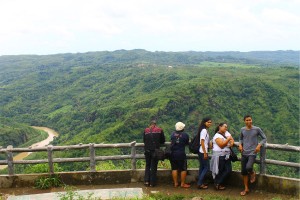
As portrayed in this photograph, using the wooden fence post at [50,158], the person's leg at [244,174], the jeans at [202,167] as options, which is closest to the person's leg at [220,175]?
the jeans at [202,167]

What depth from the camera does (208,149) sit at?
278 inches

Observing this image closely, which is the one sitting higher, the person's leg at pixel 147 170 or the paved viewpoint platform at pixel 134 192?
the person's leg at pixel 147 170

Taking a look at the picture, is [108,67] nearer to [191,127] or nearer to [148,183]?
[191,127]

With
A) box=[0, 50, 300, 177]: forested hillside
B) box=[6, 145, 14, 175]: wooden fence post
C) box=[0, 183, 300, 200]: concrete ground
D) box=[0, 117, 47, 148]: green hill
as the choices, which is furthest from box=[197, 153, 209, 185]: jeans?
box=[0, 117, 47, 148]: green hill

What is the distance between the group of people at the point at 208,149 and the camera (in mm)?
6594

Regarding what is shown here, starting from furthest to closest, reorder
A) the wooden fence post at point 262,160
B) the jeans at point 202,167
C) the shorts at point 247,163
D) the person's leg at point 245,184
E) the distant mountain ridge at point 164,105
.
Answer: the distant mountain ridge at point 164,105
the jeans at point 202,167
the wooden fence post at point 262,160
the person's leg at point 245,184
the shorts at point 247,163

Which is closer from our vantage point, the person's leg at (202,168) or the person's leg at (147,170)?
the person's leg at (202,168)

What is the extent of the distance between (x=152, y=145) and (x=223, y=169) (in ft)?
5.36

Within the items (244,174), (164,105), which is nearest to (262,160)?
(244,174)

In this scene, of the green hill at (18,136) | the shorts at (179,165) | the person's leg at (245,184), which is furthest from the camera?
the green hill at (18,136)

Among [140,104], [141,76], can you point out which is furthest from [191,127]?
[141,76]

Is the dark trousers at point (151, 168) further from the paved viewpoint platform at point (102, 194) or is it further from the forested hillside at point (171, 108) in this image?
the forested hillside at point (171, 108)

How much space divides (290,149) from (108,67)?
178m

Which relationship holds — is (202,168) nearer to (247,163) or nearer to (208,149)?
(208,149)
